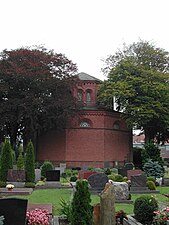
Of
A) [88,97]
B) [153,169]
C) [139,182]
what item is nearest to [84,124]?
[88,97]

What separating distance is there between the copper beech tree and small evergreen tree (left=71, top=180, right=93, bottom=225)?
1087 inches

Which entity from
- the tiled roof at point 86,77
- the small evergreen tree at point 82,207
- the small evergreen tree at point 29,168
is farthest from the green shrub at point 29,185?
the tiled roof at point 86,77

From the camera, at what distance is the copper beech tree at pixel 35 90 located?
37094 millimetres

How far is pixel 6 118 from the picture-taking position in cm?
3716

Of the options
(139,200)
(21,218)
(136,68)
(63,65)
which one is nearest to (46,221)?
(21,218)

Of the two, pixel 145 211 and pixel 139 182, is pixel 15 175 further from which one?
pixel 145 211

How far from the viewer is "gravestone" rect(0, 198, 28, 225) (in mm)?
9367

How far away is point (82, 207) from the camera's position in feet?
29.8

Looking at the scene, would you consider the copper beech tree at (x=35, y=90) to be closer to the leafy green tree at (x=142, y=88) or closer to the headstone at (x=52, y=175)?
the leafy green tree at (x=142, y=88)

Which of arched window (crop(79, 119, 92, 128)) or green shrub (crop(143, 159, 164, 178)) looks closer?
green shrub (crop(143, 159, 164, 178))

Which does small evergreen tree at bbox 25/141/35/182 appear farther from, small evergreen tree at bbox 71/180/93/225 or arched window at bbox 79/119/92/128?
arched window at bbox 79/119/92/128

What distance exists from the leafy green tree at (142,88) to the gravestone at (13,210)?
30.7m

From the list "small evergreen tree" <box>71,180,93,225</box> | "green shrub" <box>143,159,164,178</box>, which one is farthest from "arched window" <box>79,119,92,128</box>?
"small evergreen tree" <box>71,180,93,225</box>

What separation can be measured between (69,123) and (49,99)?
5174 millimetres
